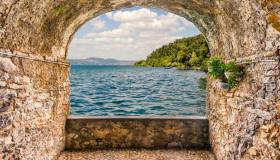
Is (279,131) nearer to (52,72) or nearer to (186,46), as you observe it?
(52,72)

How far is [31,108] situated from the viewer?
4.80 m

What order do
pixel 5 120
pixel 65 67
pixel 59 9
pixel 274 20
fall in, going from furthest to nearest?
1. pixel 65 67
2. pixel 59 9
3. pixel 5 120
4. pixel 274 20

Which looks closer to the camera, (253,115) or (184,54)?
(253,115)

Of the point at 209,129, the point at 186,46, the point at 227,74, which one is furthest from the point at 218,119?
the point at 186,46

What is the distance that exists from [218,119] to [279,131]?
277cm

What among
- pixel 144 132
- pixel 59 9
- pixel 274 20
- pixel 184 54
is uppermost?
pixel 184 54

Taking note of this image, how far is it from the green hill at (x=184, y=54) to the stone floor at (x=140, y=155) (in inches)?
787

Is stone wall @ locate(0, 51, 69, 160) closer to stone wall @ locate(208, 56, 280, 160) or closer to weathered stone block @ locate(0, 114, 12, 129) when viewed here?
weathered stone block @ locate(0, 114, 12, 129)

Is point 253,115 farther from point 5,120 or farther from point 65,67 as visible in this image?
point 65,67

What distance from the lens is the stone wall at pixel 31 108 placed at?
3.91m

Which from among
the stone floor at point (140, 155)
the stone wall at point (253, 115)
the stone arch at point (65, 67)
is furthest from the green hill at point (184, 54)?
the stone wall at point (253, 115)

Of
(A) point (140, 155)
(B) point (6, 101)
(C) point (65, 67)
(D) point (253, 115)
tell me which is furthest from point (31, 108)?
(D) point (253, 115)

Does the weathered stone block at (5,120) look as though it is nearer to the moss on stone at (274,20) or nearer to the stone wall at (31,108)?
the stone wall at (31,108)

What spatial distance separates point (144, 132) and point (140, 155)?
2.25 ft
